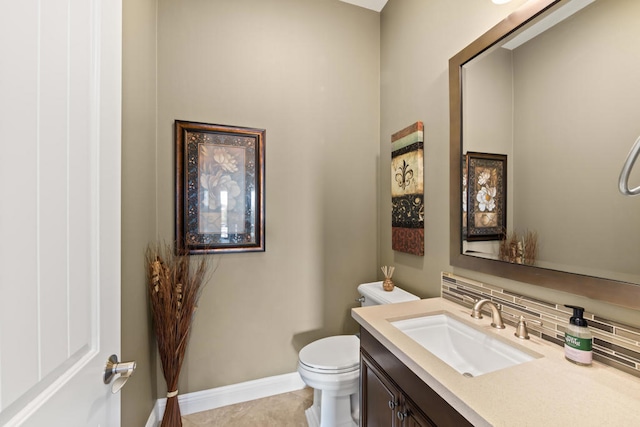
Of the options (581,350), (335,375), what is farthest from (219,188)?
(581,350)

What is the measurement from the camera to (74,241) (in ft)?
1.79

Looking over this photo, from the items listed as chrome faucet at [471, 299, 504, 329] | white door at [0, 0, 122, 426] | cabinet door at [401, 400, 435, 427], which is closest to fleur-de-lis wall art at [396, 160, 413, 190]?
chrome faucet at [471, 299, 504, 329]

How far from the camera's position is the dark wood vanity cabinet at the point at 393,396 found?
0.74 m

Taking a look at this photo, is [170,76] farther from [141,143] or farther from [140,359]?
[140,359]

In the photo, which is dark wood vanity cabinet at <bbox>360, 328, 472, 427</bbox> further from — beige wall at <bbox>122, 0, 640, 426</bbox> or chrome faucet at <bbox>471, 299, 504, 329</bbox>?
beige wall at <bbox>122, 0, 640, 426</bbox>

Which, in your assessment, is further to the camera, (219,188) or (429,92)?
(219,188)

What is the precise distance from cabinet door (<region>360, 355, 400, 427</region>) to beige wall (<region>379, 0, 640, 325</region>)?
0.65 meters

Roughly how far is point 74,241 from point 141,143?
99 centimetres

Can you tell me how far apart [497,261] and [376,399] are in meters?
0.79

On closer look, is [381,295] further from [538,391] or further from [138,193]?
[138,193]

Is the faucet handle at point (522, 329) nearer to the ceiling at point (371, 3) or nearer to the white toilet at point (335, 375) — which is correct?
the white toilet at point (335, 375)

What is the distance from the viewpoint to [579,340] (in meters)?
0.78

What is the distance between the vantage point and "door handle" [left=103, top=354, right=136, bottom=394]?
0.64m

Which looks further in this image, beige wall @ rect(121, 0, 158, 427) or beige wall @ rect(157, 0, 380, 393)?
beige wall @ rect(157, 0, 380, 393)
